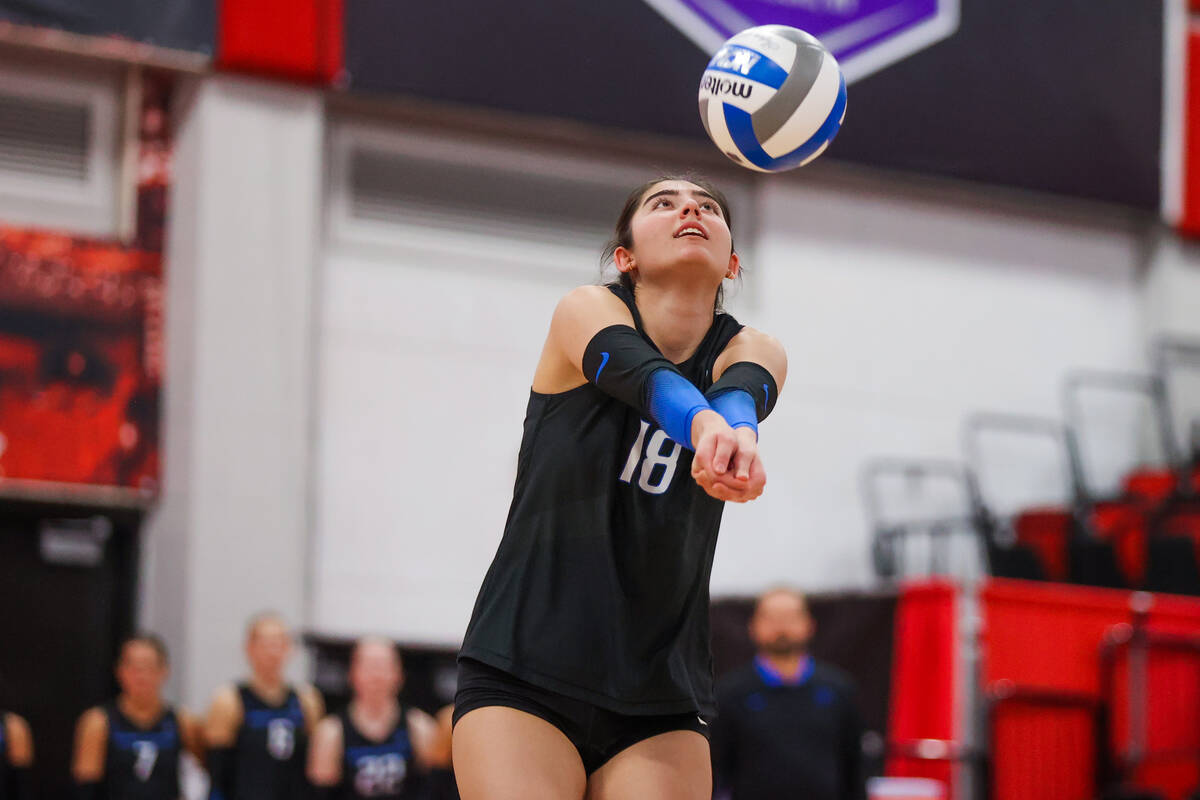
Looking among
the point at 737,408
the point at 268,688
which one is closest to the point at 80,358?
the point at 268,688

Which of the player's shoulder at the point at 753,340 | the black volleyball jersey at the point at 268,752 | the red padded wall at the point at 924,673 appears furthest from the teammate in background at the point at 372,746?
the player's shoulder at the point at 753,340

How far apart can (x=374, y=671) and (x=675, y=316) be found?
487 cm

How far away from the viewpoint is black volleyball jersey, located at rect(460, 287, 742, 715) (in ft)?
10.2

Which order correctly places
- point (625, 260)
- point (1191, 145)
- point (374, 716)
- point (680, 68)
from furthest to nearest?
1. point (1191, 145)
2. point (680, 68)
3. point (374, 716)
4. point (625, 260)

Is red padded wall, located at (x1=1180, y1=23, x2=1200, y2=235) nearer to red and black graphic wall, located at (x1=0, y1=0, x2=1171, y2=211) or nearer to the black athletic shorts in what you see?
red and black graphic wall, located at (x1=0, y1=0, x2=1171, y2=211)

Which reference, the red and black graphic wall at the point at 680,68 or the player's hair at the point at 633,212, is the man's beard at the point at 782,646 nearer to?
the player's hair at the point at 633,212

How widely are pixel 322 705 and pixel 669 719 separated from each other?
575 centimetres

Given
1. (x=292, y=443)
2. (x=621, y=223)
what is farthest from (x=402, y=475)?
(x=621, y=223)

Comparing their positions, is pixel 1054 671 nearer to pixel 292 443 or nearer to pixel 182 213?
pixel 292 443

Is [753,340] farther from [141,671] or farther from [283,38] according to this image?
[283,38]

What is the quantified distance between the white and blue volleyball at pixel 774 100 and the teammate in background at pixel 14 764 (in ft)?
18.1

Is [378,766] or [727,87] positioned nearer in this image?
[727,87]

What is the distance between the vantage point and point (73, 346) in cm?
1010

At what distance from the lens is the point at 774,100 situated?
Result: 392cm
